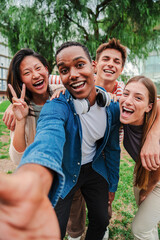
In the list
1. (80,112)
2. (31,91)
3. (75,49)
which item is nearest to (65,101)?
(80,112)

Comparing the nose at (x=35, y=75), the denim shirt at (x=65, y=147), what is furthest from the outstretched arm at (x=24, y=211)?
the nose at (x=35, y=75)

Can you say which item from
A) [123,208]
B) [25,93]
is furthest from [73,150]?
[123,208]

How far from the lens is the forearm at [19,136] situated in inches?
63.7

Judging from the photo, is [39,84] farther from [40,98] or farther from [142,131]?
[142,131]

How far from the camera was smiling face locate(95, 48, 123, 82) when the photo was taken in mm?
2424

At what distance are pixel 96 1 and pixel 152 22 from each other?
2.50 m

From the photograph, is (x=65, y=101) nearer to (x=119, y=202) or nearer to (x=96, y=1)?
(x=119, y=202)

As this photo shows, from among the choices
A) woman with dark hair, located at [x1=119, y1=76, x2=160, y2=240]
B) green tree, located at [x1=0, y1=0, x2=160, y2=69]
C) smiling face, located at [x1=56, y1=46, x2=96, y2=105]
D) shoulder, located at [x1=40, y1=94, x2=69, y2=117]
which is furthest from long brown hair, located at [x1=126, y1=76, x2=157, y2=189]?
green tree, located at [x1=0, y1=0, x2=160, y2=69]

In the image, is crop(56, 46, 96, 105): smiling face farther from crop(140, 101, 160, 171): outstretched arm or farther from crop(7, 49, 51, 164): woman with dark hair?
crop(140, 101, 160, 171): outstretched arm

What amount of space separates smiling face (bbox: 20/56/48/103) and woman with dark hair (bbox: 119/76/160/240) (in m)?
0.92

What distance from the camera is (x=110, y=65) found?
94.7 inches

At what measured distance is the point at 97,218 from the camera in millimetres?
1774

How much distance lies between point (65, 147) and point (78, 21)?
7.07 metres

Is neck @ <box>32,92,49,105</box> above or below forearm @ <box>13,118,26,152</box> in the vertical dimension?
above
